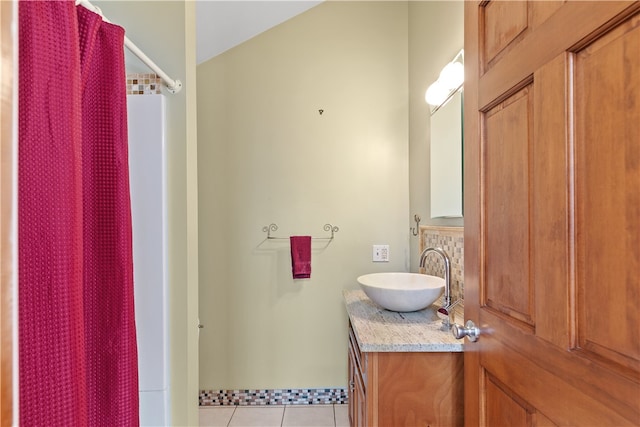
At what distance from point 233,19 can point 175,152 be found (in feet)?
4.57

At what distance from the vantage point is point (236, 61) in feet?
7.82

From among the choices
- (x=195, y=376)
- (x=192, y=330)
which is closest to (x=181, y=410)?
(x=195, y=376)

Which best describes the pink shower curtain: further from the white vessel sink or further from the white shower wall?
the white vessel sink

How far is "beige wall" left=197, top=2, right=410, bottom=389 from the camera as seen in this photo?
2371 mm

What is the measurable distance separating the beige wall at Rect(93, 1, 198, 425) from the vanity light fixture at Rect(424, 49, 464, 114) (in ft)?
4.06

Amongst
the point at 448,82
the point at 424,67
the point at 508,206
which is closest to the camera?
the point at 508,206

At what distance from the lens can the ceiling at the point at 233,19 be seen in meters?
2.09

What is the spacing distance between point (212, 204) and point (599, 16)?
225 centimetres

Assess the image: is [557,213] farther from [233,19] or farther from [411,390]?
[233,19]

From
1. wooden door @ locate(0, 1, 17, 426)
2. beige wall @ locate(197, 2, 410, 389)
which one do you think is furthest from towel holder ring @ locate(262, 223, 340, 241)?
wooden door @ locate(0, 1, 17, 426)

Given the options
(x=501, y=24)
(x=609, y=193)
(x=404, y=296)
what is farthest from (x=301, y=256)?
(x=609, y=193)

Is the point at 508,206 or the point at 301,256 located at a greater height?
the point at 508,206

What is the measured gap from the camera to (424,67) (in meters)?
2.10

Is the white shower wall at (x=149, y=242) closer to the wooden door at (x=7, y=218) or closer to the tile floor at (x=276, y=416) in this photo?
the wooden door at (x=7, y=218)
